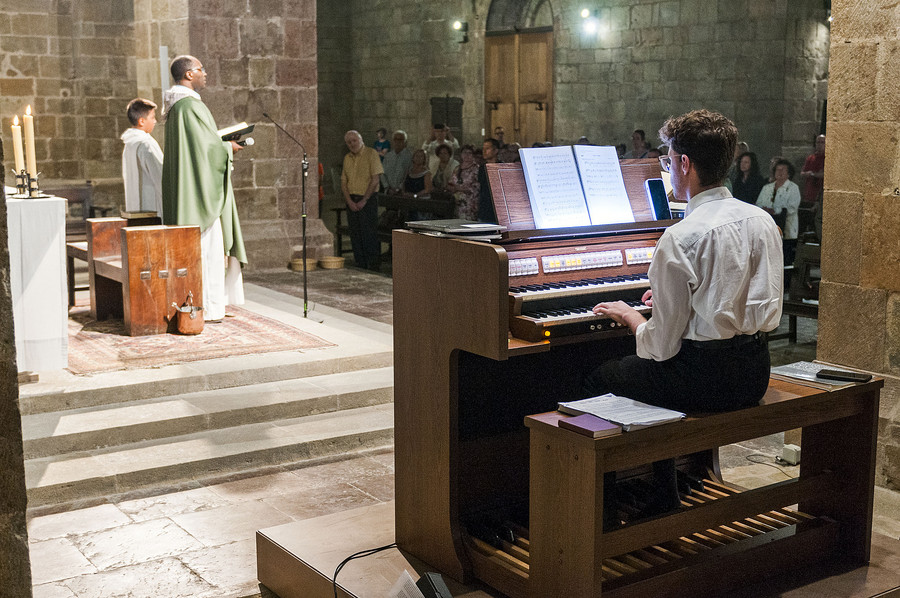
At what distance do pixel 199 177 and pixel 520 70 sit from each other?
8.72 meters

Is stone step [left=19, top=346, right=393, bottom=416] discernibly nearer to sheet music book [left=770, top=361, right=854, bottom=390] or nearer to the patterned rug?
the patterned rug

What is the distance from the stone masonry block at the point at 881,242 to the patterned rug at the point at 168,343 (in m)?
3.04

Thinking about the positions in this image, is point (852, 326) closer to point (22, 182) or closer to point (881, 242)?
point (881, 242)

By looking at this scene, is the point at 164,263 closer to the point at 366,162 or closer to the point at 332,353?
the point at 332,353

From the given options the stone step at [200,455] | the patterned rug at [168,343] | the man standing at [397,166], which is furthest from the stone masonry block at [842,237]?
the man standing at [397,166]

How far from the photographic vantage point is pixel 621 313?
3059 millimetres

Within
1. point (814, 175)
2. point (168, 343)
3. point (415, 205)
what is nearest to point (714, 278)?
point (168, 343)

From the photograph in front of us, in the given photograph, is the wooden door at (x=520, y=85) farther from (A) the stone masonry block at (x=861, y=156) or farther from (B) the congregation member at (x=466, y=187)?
(A) the stone masonry block at (x=861, y=156)

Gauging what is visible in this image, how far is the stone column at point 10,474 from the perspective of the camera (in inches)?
76.7

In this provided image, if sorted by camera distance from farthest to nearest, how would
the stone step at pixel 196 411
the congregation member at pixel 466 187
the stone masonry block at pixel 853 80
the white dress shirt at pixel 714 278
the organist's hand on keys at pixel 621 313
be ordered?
the congregation member at pixel 466 187 < the stone step at pixel 196 411 < the stone masonry block at pixel 853 80 < the organist's hand on keys at pixel 621 313 < the white dress shirt at pixel 714 278

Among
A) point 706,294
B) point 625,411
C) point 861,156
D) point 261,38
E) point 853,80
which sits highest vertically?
point 261,38

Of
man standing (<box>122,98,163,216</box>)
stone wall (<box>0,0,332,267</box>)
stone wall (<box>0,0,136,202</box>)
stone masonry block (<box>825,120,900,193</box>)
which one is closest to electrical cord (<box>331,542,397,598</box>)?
stone masonry block (<box>825,120,900,193</box>)

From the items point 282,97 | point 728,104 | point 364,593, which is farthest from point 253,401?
point 728,104

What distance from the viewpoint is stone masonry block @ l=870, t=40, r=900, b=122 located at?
4.07m
